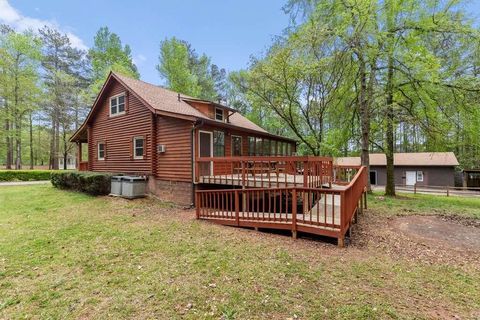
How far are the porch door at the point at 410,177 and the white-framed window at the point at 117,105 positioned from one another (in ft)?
94.1

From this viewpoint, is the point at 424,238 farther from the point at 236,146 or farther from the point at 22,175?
the point at 22,175

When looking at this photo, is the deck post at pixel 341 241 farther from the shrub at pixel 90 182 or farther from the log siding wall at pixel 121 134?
the shrub at pixel 90 182

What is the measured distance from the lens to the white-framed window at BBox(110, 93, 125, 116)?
12781 millimetres

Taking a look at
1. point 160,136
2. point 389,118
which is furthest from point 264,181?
point 389,118

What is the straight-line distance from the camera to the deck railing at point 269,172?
22.9ft

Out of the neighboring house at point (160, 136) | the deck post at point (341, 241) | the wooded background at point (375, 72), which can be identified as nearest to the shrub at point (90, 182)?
the neighboring house at point (160, 136)

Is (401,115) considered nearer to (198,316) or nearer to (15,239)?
(198,316)

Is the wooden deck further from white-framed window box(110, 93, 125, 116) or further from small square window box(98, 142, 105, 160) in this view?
small square window box(98, 142, 105, 160)

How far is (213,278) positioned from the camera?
385 centimetres

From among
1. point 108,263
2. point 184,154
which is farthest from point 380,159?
point 108,263

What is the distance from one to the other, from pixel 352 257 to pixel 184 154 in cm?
720

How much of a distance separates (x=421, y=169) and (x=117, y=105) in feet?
96.4

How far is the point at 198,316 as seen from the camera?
9.75 feet

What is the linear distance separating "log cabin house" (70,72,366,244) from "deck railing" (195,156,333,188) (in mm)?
30
